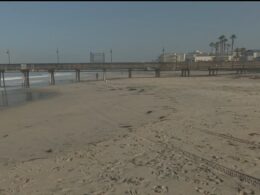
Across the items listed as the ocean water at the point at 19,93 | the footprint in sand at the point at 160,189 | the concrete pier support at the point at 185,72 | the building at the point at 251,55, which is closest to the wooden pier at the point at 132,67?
the concrete pier support at the point at 185,72

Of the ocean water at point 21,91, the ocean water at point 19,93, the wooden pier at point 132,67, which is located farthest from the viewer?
the wooden pier at point 132,67

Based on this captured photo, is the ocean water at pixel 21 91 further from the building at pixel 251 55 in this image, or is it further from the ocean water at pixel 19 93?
the building at pixel 251 55

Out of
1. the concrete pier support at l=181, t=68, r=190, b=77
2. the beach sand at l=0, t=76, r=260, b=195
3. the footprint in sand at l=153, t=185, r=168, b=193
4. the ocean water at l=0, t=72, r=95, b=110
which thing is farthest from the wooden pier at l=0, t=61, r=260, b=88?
the footprint in sand at l=153, t=185, r=168, b=193

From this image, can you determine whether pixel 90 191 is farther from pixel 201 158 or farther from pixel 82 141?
pixel 82 141

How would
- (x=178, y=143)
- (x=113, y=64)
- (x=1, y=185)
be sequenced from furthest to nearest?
(x=113, y=64)
(x=178, y=143)
(x=1, y=185)

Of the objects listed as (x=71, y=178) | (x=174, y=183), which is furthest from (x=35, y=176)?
(x=174, y=183)

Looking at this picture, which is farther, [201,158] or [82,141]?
[82,141]

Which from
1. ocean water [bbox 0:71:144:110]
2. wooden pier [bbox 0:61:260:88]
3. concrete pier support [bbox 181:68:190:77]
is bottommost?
ocean water [bbox 0:71:144:110]

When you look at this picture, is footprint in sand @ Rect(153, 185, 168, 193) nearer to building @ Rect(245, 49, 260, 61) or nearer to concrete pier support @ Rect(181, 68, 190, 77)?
concrete pier support @ Rect(181, 68, 190, 77)

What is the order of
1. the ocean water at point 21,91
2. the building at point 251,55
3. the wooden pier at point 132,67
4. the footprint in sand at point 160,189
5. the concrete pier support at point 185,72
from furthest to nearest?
the building at point 251,55 < the concrete pier support at point 185,72 < the wooden pier at point 132,67 < the ocean water at point 21,91 < the footprint in sand at point 160,189

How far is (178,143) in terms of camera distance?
8109 mm

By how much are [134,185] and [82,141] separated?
162 inches

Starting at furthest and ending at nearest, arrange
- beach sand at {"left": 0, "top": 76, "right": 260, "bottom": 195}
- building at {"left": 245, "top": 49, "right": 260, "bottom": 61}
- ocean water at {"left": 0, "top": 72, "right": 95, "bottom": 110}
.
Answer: building at {"left": 245, "top": 49, "right": 260, "bottom": 61} → ocean water at {"left": 0, "top": 72, "right": 95, "bottom": 110} → beach sand at {"left": 0, "top": 76, "right": 260, "bottom": 195}

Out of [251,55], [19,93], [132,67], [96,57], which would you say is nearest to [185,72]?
[132,67]
